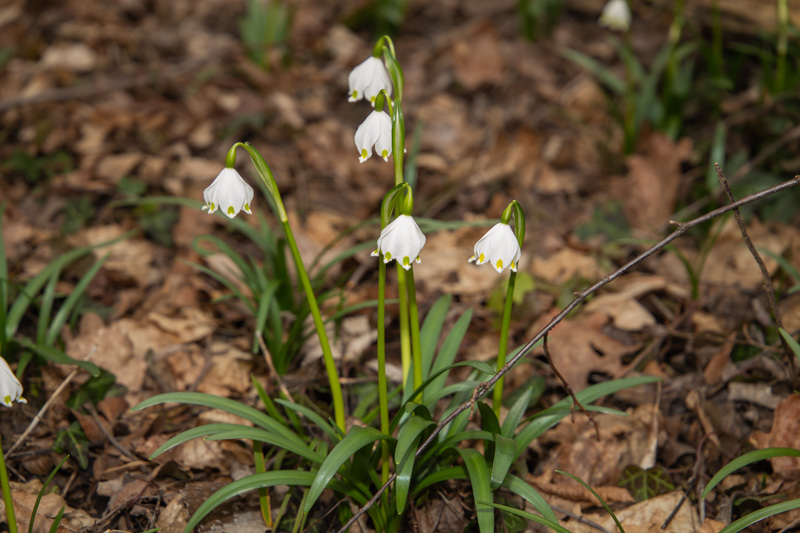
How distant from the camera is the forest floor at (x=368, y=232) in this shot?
7.90 ft

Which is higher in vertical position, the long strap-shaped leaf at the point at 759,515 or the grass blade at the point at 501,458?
the grass blade at the point at 501,458

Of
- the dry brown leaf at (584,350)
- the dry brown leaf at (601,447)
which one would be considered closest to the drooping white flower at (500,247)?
the dry brown leaf at (601,447)

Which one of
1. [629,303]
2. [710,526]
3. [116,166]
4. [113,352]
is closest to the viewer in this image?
[710,526]

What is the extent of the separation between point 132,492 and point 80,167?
2.49 meters

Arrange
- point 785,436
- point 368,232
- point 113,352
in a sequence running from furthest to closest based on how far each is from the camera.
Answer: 1. point 368,232
2. point 113,352
3. point 785,436

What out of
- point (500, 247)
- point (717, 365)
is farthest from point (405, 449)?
point (717, 365)

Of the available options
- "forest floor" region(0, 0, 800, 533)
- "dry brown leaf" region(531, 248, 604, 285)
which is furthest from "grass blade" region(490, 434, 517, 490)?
"dry brown leaf" region(531, 248, 604, 285)

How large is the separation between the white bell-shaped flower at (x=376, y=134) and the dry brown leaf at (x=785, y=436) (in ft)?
5.98

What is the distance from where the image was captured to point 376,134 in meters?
1.81

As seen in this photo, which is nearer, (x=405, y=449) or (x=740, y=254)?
(x=405, y=449)

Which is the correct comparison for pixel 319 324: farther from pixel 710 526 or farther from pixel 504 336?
pixel 710 526

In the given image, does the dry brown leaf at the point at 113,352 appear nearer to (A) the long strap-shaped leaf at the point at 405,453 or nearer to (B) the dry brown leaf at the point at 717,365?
(A) the long strap-shaped leaf at the point at 405,453

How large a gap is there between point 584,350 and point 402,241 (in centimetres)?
146

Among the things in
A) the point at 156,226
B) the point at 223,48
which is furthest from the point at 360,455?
the point at 223,48
